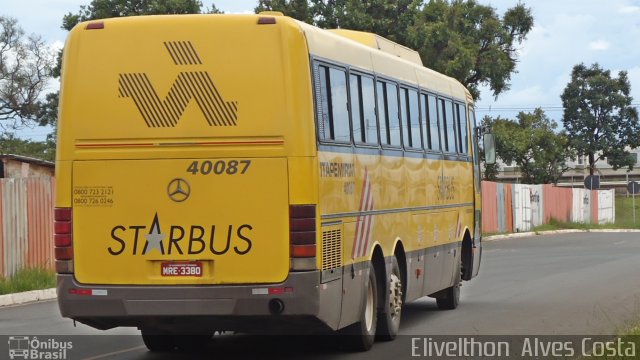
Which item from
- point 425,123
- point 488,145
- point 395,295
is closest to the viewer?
point 395,295

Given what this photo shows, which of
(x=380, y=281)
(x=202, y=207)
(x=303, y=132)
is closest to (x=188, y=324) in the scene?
(x=202, y=207)

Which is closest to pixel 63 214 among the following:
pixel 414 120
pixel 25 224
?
pixel 414 120

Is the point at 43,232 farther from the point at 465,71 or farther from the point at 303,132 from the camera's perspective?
the point at 465,71

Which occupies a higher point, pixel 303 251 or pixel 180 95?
pixel 180 95

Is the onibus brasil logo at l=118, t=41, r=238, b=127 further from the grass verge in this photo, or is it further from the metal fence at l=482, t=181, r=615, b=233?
the metal fence at l=482, t=181, r=615, b=233

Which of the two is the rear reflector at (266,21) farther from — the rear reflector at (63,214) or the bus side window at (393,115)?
the bus side window at (393,115)

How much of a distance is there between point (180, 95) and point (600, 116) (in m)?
90.3

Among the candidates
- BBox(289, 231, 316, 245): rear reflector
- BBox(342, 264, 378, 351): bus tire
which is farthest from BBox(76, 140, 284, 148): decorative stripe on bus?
BBox(342, 264, 378, 351): bus tire

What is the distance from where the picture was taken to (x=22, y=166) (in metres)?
29.2

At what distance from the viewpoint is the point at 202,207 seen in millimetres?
10445

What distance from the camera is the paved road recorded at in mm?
12633

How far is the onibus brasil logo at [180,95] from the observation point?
10484 millimetres

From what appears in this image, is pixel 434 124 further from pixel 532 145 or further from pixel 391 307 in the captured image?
pixel 532 145

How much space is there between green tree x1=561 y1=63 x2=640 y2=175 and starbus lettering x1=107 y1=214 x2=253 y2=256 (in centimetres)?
8782
